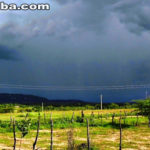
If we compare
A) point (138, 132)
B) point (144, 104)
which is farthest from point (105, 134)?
point (144, 104)

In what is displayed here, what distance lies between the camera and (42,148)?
1356 inches

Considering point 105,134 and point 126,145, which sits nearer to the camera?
point 126,145

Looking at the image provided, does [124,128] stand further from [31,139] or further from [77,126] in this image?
[31,139]

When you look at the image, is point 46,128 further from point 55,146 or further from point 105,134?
point 55,146

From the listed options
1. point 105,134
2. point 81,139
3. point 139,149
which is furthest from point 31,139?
point 139,149

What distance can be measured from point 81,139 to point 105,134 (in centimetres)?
615

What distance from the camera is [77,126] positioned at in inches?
2172

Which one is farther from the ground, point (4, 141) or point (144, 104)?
point (144, 104)

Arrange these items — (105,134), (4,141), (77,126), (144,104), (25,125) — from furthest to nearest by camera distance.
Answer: (77,126)
(144,104)
(105,134)
(4,141)
(25,125)

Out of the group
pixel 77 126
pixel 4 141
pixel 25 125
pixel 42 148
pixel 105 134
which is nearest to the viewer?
pixel 25 125

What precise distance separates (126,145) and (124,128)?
17.0 meters

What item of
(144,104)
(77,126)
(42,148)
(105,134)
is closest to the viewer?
(42,148)

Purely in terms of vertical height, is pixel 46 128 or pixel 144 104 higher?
pixel 144 104

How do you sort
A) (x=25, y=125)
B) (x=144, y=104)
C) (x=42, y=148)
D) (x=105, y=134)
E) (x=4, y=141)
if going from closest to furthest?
(x=25, y=125), (x=42, y=148), (x=4, y=141), (x=105, y=134), (x=144, y=104)
